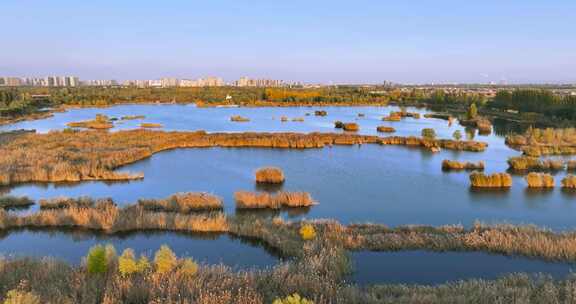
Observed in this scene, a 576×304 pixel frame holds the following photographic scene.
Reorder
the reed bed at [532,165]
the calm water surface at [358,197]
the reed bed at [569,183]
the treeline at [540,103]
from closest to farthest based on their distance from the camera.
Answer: the calm water surface at [358,197]
the reed bed at [569,183]
the reed bed at [532,165]
the treeline at [540,103]

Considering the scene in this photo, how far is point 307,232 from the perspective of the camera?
12328 mm

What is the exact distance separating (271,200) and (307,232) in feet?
15.2

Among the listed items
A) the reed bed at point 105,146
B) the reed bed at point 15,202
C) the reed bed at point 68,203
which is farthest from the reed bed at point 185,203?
the reed bed at point 105,146

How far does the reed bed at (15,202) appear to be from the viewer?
54.4 ft

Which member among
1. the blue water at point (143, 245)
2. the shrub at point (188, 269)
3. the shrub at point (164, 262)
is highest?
the shrub at point (164, 262)

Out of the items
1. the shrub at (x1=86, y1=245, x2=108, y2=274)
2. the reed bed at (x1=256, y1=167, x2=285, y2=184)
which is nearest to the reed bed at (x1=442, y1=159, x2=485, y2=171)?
the reed bed at (x1=256, y1=167, x2=285, y2=184)

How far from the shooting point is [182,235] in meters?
13.6

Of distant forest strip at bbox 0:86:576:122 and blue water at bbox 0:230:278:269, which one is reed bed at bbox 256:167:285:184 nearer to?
blue water at bbox 0:230:278:269

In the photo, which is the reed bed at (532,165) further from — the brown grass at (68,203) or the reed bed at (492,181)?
the brown grass at (68,203)

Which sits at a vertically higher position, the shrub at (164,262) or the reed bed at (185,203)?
the shrub at (164,262)

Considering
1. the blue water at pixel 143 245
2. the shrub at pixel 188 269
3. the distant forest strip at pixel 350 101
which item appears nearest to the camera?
the shrub at pixel 188 269

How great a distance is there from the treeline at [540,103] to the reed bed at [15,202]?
177ft

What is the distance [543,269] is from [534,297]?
373 centimetres

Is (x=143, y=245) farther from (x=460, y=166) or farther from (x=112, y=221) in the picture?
(x=460, y=166)
